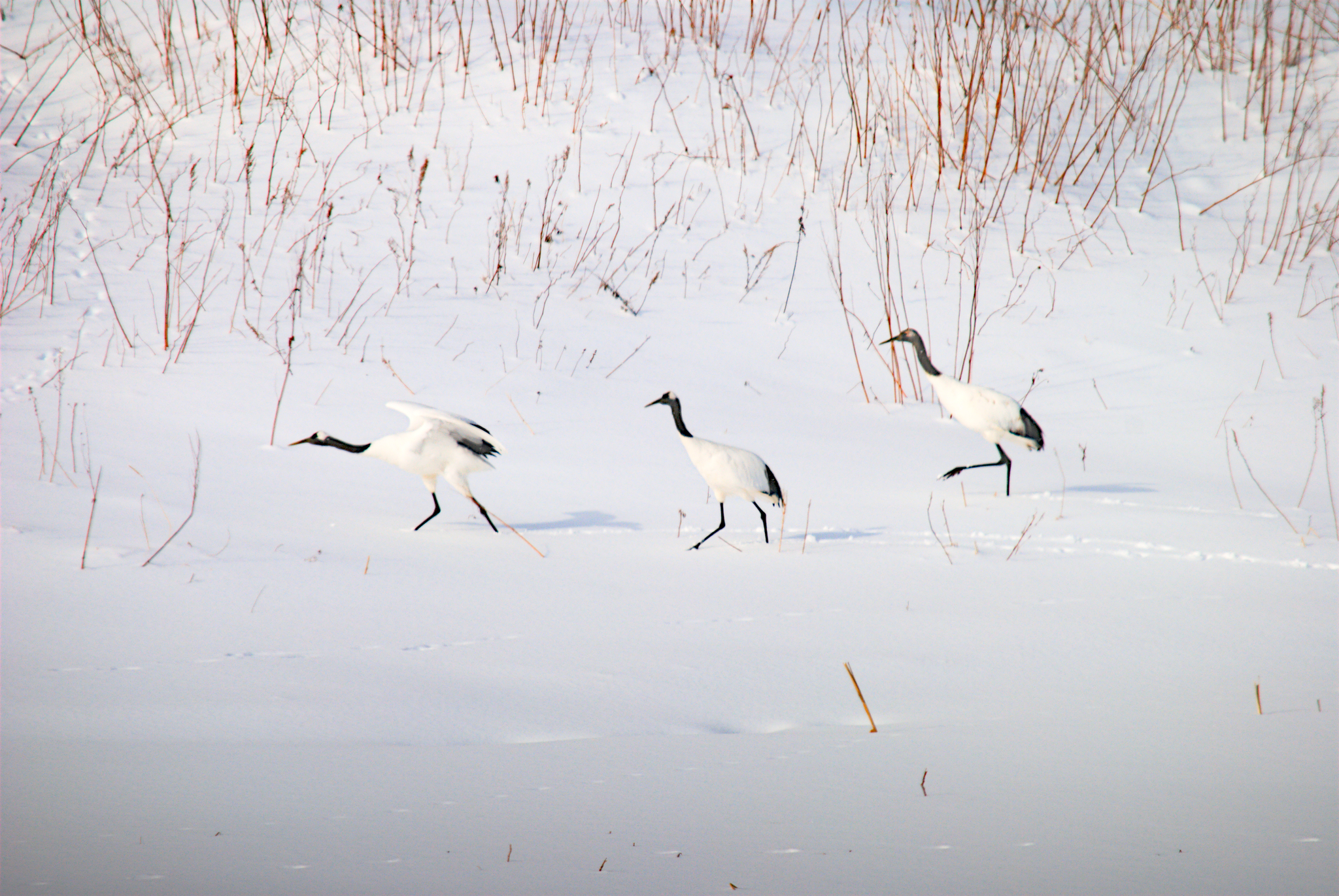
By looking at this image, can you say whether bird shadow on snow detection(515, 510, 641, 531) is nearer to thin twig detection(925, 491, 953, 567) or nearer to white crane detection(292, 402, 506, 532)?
white crane detection(292, 402, 506, 532)

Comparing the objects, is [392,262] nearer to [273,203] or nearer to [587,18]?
[273,203]

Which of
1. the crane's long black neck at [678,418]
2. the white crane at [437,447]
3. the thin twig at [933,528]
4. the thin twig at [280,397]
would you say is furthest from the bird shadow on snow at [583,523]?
the thin twig at [280,397]

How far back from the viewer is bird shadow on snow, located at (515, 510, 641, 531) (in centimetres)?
359

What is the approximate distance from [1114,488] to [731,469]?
1954mm

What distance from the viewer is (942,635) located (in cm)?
241

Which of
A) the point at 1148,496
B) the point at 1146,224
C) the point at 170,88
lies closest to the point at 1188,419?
the point at 1148,496

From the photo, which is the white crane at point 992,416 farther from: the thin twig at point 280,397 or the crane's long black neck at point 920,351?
the thin twig at point 280,397

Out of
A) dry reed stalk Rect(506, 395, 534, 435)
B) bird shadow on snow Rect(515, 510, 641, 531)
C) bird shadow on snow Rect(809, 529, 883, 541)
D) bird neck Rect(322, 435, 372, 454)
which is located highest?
bird neck Rect(322, 435, 372, 454)

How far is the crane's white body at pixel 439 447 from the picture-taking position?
3285mm

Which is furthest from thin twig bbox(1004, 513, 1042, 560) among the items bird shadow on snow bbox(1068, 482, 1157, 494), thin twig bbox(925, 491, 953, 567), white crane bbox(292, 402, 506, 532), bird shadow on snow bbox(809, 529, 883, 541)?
white crane bbox(292, 402, 506, 532)

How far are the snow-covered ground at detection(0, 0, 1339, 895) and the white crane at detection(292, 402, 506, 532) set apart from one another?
24cm

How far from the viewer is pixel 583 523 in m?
3.63

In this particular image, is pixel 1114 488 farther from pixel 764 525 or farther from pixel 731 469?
pixel 731 469

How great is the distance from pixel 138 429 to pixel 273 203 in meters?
3.15
